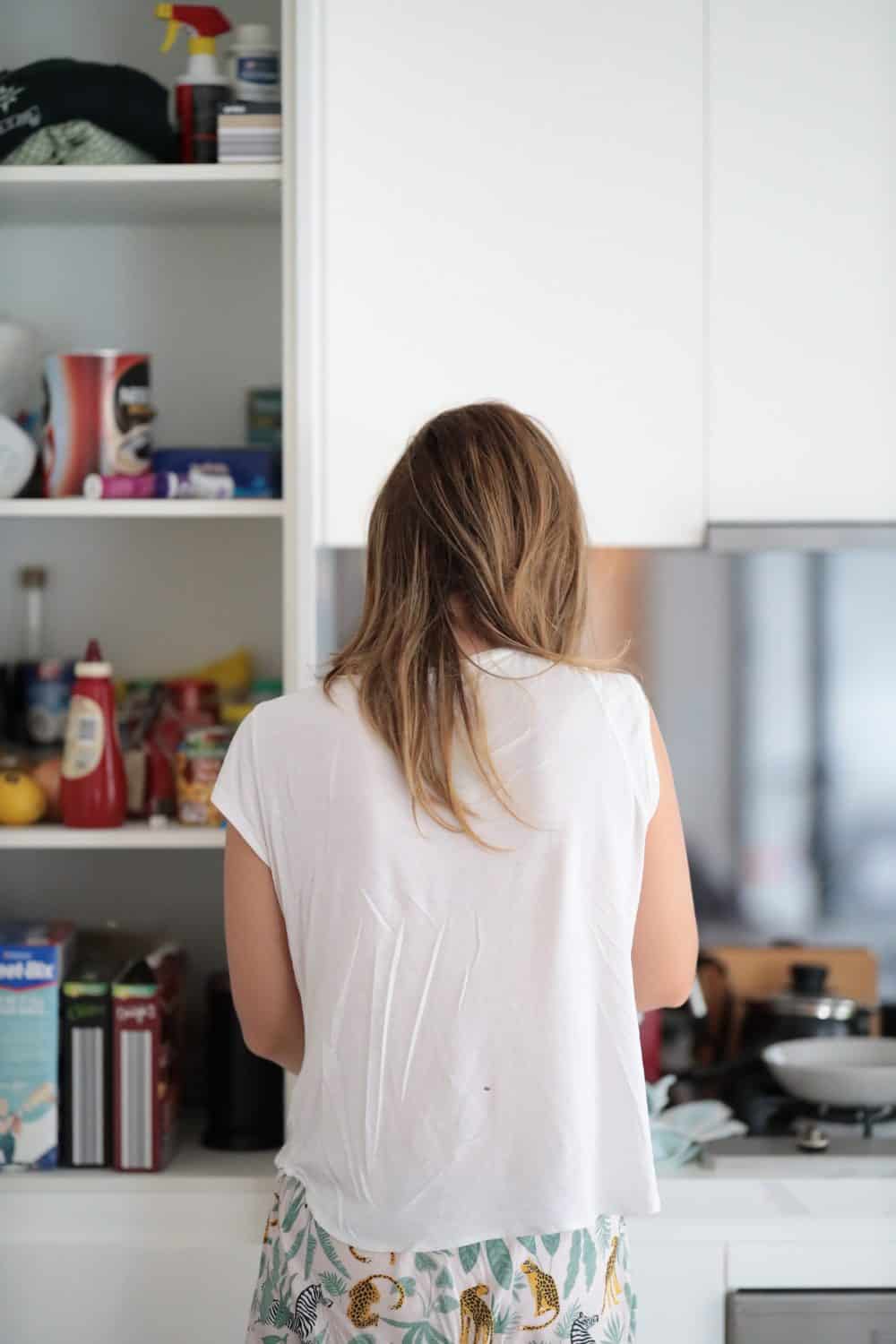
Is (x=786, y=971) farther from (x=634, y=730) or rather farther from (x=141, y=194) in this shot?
(x=141, y=194)

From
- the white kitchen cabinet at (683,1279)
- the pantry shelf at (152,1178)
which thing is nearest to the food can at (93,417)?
the pantry shelf at (152,1178)

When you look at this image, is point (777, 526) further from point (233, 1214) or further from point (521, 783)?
point (233, 1214)

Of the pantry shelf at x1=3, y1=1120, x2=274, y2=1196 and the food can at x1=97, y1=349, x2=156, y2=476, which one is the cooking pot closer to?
the pantry shelf at x1=3, y1=1120, x2=274, y2=1196

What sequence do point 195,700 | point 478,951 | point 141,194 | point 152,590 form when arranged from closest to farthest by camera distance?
point 478,951 < point 141,194 < point 195,700 < point 152,590

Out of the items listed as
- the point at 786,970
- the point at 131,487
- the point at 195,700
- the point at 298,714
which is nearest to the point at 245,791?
the point at 298,714

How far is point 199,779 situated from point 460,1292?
2.58 ft

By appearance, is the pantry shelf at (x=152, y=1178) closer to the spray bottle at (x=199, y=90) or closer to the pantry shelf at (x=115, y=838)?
the pantry shelf at (x=115, y=838)

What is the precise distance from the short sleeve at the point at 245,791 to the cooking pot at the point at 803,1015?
1.13 meters

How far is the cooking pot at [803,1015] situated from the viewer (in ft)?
6.63

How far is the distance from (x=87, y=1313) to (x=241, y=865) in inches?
31.4

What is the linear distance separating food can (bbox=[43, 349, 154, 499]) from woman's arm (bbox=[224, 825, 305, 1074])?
28.8 inches

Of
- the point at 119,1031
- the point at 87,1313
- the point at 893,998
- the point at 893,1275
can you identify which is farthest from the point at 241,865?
the point at 893,998

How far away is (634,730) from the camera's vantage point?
115 centimetres

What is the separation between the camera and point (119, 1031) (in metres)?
1.74
